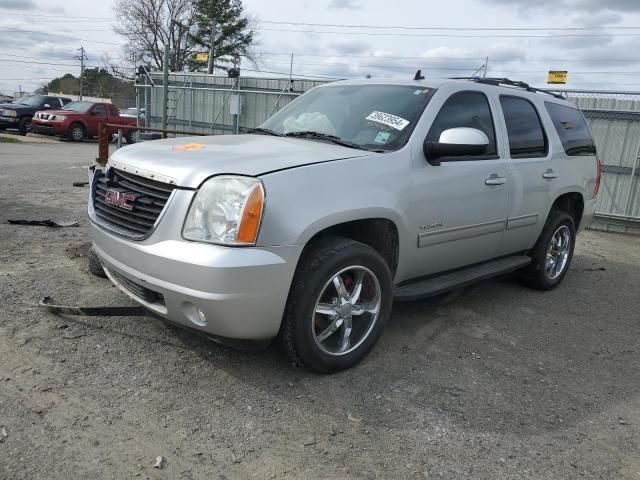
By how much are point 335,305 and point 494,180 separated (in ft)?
5.77

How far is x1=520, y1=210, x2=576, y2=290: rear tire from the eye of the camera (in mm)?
5211

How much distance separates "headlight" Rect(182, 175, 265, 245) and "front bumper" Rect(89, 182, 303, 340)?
5 centimetres

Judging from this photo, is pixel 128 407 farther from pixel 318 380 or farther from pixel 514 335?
pixel 514 335

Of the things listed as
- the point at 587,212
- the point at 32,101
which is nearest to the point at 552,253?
the point at 587,212

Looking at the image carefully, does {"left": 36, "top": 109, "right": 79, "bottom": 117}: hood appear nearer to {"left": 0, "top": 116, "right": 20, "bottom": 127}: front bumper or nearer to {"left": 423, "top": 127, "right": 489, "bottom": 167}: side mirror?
{"left": 0, "top": 116, "right": 20, "bottom": 127}: front bumper

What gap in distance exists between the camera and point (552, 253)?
18.2 feet

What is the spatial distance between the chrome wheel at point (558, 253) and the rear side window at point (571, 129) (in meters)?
0.79

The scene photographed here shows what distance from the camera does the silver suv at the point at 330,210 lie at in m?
2.80

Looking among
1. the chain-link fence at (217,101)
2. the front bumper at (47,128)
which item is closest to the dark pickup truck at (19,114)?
A: the front bumper at (47,128)

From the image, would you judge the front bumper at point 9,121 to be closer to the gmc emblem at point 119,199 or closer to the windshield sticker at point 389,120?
the gmc emblem at point 119,199

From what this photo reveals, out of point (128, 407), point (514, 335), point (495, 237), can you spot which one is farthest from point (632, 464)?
point (128, 407)

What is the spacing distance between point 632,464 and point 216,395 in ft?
6.92

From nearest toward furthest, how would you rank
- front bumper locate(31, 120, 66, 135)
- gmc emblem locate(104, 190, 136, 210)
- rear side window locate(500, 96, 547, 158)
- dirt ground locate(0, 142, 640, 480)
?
dirt ground locate(0, 142, 640, 480) < gmc emblem locate(104, 190, 136, 210) < rear side window locate(500, 96, 547, 158) < front bumper locate(31, 120, 66, 135)

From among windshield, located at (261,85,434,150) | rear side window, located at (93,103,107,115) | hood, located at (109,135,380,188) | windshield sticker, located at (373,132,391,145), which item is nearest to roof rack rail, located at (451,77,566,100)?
windshield, located at (261,85,434,150)
